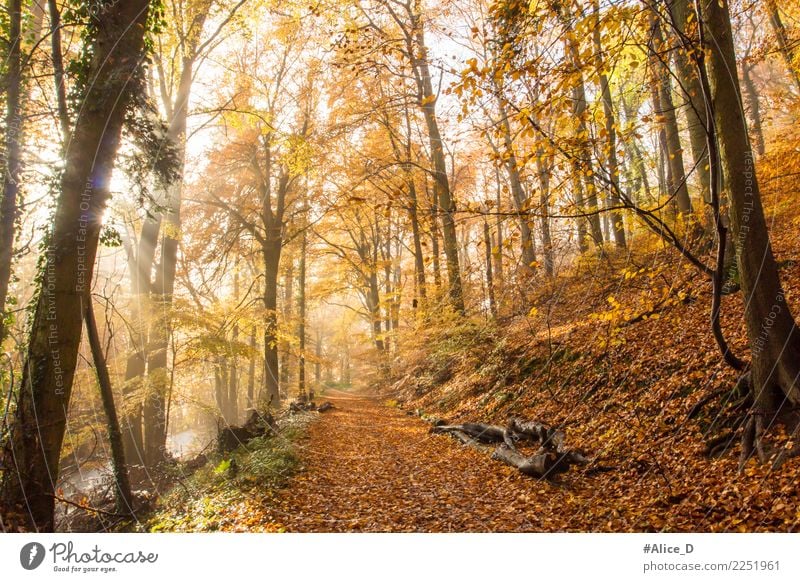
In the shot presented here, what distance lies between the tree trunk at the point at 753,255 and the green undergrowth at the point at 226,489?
217 inches

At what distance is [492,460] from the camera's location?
21.2 ft

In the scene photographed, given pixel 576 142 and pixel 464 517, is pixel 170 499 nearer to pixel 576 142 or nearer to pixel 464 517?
pixel 464 517

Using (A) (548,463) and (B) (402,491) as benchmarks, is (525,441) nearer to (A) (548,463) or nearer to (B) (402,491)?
(A) (548,463)

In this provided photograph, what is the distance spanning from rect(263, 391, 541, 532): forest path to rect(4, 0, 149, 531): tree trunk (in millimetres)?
2362

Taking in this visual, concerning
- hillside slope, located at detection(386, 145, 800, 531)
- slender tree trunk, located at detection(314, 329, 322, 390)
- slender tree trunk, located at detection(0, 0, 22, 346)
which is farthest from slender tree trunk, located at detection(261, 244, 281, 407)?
slender tree trunk, located at detection(0, 0, 22, 346)

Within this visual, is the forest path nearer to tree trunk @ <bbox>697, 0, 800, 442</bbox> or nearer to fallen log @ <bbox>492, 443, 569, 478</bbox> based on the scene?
fallen log @ <bbox>492, 443, 569, 478</bbox>

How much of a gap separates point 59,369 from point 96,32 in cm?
388

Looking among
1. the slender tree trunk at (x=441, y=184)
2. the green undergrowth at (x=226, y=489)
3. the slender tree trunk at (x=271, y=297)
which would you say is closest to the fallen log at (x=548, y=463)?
the green undergrowth at (x=226, y=489)

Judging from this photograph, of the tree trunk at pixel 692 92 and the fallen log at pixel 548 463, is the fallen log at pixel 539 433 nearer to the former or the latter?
the fallen log at pixel 548 463

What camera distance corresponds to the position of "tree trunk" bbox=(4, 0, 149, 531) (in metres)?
4.33

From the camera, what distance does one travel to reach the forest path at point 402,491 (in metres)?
4.58

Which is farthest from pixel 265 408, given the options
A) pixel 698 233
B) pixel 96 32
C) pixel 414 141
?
pixel 414 141

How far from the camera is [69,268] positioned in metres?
4.59

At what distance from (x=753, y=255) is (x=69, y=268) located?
7.02 m
